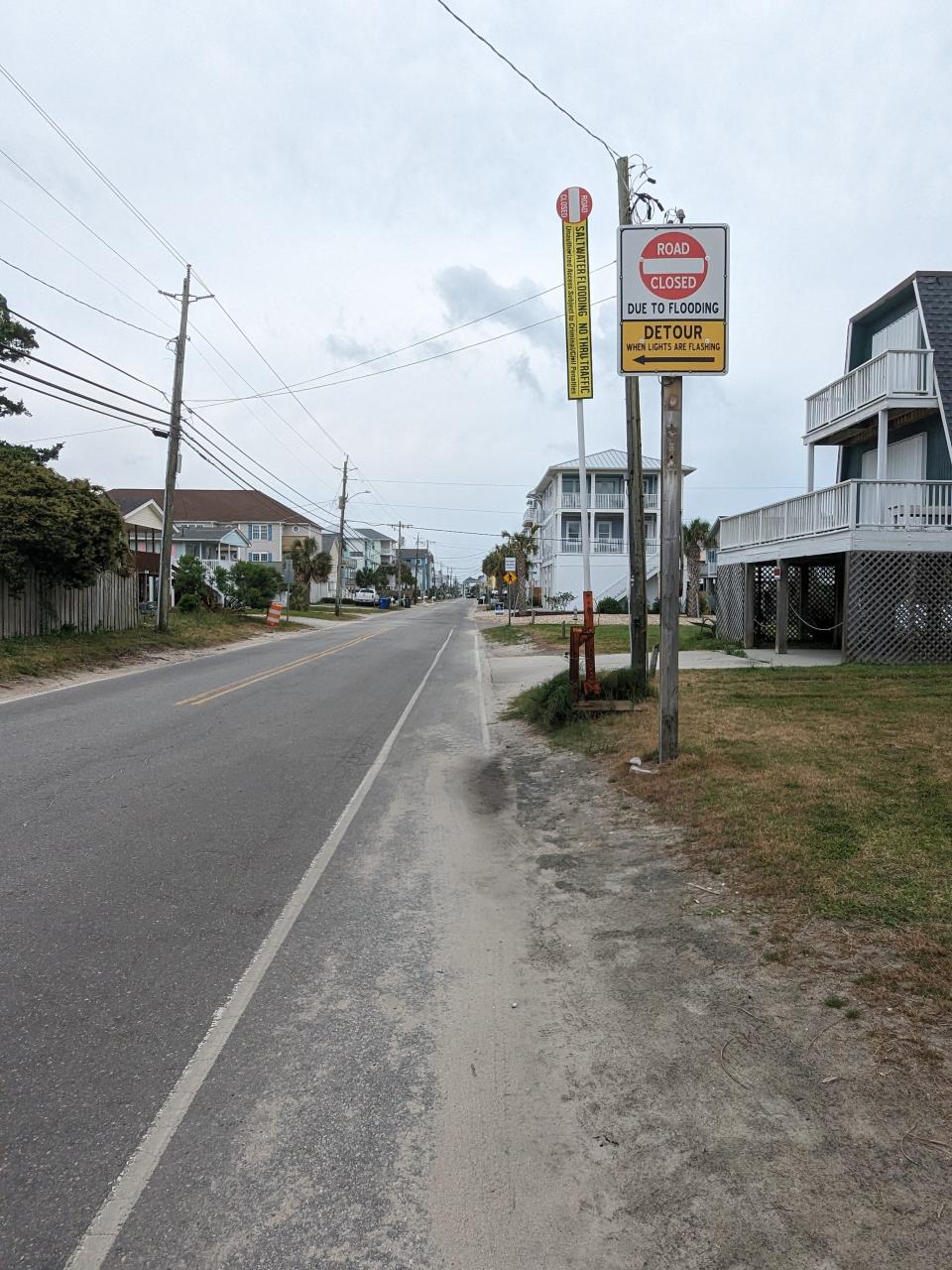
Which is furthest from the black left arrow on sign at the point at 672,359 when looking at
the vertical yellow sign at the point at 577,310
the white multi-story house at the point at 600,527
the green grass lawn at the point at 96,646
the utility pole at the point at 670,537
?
the white multi-story house at the point at 600,527

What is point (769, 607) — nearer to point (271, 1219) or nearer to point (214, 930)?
point (214, 930)

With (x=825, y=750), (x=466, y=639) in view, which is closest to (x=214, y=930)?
(x=825, y=750)

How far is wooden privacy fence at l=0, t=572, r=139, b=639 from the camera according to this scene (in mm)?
20062

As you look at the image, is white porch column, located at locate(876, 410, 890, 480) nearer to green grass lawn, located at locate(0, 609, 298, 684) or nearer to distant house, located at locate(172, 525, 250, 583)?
green grass lawn, located at locate(0, 609, 298, 684)

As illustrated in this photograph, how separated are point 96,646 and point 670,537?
56.4ft

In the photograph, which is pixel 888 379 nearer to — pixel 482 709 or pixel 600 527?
pixel 482 709

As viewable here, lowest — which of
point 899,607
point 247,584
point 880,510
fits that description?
point 899,607

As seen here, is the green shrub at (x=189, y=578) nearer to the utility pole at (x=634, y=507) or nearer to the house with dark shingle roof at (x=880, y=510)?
the house with dark shingle roof at (x=880, y=510)

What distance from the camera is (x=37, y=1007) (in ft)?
12.7

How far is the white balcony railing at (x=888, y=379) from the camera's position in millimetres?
18156

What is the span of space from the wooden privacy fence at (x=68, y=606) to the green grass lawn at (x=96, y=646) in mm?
333

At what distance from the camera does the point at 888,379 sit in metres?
18.3

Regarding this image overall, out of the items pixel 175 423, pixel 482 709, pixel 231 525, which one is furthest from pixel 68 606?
pixel 231 525

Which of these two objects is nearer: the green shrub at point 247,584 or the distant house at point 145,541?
the distant house at point 145,541
